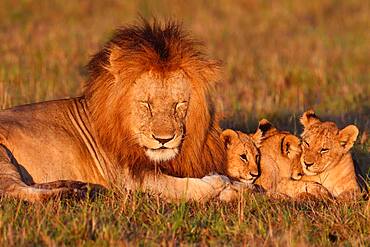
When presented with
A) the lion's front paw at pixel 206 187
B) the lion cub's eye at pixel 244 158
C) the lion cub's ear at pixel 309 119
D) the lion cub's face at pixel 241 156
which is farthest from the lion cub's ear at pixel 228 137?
the lion cub's ear at pixel 309 119

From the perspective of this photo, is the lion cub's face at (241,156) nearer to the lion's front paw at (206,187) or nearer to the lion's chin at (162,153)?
the lion's front paw at (206,187)

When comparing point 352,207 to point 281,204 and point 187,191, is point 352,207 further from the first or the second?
point 187,191

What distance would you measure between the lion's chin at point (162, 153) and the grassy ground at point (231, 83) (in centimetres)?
24

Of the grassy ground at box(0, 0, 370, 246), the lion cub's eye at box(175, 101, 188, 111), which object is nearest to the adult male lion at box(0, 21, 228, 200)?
the lion cub's eye at box(175, 101, 188, 111)

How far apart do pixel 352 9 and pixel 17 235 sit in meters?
11.7

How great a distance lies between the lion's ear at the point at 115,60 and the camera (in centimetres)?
536

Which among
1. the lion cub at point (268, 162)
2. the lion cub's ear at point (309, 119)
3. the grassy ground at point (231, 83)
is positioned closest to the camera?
the grassy ground at point (231, 83)

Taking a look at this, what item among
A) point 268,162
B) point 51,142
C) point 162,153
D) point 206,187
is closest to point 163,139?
point 162,153

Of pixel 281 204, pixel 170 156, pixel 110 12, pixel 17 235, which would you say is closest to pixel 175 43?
pixel 170 156

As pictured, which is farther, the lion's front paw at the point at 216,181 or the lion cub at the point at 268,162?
the lion cub at the point at 268,162

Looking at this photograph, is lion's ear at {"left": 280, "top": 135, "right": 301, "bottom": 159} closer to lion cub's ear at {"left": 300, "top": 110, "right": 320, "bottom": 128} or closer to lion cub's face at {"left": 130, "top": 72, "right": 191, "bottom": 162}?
lion cub's ear at {"left": 300, "top": 110, "right": 320, "bottom": 128}

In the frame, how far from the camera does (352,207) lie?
198 inches

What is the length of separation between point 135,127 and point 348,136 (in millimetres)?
1400

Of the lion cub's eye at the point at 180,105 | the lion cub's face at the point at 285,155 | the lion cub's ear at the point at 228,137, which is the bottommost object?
the lion cub's face at the point at 285,155
